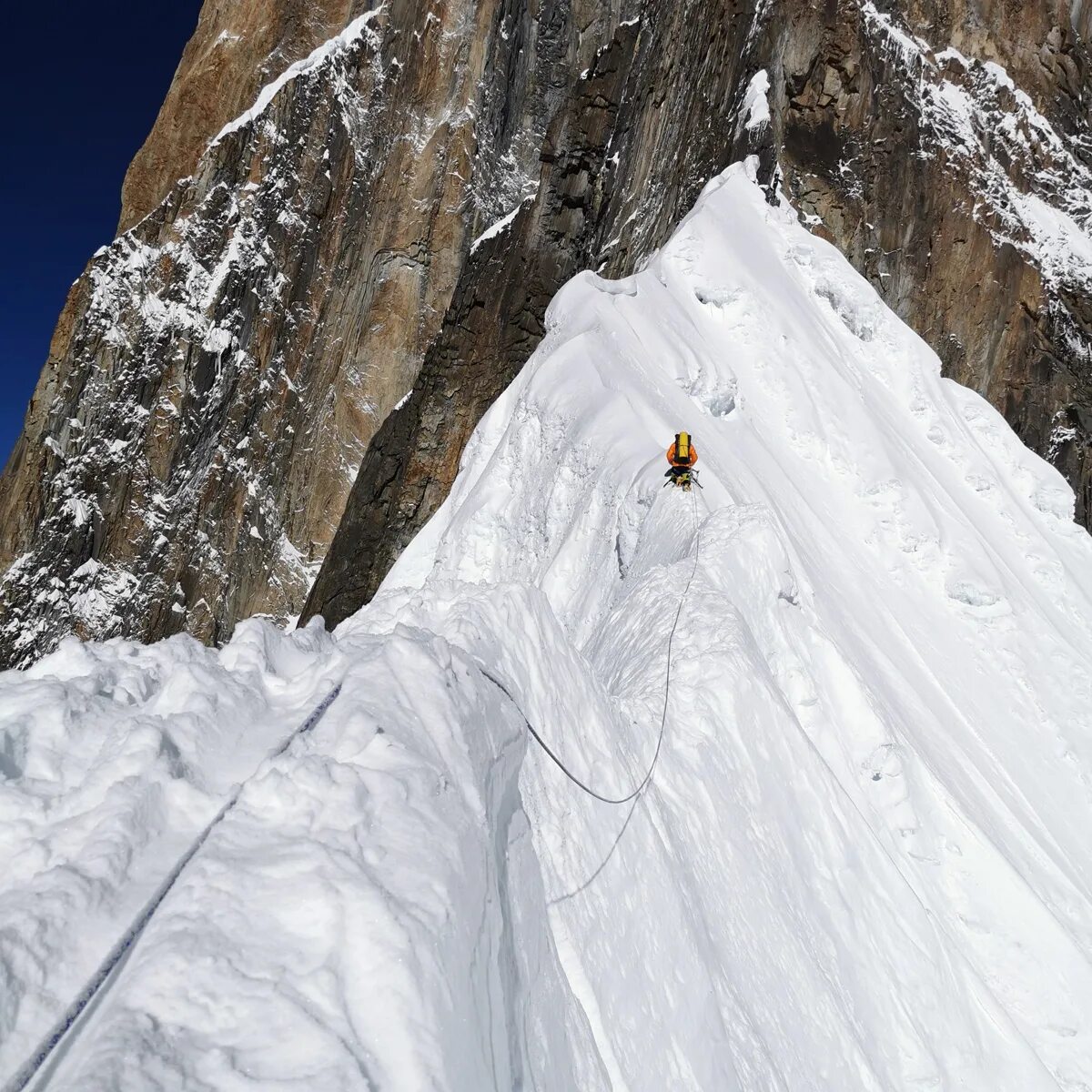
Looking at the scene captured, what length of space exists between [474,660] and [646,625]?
303 centimetres

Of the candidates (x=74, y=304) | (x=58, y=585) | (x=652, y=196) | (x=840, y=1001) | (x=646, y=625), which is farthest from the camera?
(x=74, y=304)

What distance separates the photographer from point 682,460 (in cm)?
811

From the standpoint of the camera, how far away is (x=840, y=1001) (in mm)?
5109

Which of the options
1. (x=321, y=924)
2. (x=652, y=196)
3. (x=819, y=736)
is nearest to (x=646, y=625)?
(x=819, y=736)

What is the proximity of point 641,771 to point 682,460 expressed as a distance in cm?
401

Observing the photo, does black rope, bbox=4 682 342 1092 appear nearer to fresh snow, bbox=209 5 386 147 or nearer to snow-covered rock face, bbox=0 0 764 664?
snow-covered rock face, bbox=0 0 764 664

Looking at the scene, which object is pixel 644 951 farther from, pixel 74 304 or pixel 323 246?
pixel 74 304

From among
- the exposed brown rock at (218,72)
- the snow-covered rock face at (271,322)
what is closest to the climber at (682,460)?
the snow-covered rock face at (271,322)

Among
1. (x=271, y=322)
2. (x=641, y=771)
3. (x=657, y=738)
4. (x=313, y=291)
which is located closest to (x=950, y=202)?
(x=657, y=738)

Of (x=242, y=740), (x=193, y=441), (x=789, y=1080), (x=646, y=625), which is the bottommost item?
(x=789, y=1080)

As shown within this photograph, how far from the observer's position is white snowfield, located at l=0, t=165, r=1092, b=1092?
6.97 feet

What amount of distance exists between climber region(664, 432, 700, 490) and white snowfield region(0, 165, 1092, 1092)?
0.37 metres

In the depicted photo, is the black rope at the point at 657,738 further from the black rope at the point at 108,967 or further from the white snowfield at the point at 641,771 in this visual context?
the black rope at the point at 108,967

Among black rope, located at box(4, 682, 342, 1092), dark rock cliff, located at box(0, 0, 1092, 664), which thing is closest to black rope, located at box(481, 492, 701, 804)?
black rope, located at box(4, 682, 342, 1092)
